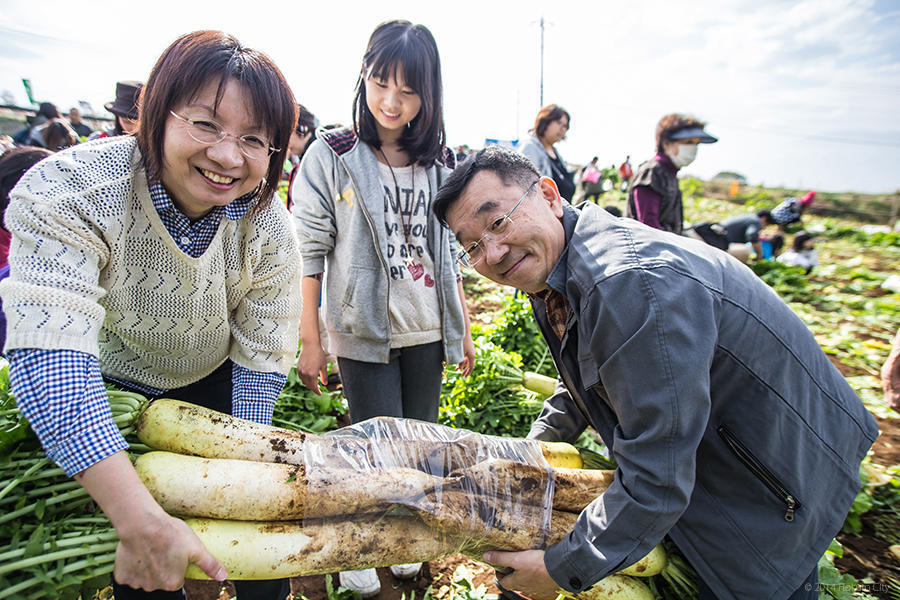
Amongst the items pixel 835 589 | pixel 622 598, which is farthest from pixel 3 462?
pixel 835 589

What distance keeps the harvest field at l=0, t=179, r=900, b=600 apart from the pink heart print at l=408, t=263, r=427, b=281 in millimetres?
957

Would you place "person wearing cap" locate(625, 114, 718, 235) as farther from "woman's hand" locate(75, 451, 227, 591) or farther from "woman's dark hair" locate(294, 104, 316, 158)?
"woman's hand" locate(75, 451, 227, 591)

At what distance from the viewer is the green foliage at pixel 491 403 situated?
3279 millimetres

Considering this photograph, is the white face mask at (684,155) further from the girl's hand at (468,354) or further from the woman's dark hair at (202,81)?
the woman's dark hair at (202,81)

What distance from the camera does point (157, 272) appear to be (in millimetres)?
1344

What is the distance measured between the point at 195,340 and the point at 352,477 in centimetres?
68

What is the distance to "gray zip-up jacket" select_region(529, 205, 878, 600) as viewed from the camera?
1264 millimetres

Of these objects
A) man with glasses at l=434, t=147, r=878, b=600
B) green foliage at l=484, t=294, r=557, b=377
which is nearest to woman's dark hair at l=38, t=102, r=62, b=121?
green foliage at l=484, t=294, r=557, b=377

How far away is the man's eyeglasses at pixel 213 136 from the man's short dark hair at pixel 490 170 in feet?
2.07

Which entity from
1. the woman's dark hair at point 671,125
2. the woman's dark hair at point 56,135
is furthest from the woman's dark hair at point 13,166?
the woman's dark hair at point 671,125

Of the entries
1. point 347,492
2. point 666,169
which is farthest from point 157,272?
point 666,169

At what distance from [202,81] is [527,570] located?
1712 millimetres

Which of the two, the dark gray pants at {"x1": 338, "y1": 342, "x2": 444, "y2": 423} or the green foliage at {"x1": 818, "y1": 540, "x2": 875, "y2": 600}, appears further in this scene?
the dark gray pants at {"x1": 338, "y1": 342, "x2": 444, "y2": 423}

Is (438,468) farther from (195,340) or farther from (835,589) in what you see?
(835,589)
